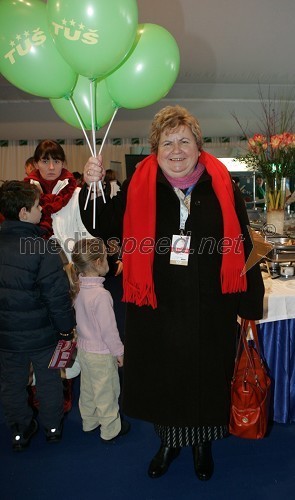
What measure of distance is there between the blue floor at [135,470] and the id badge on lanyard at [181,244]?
0.98 metres

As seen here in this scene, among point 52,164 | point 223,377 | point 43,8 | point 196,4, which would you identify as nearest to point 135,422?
point 223,377

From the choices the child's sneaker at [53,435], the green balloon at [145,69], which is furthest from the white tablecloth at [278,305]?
the child's sneaker at [53,435]

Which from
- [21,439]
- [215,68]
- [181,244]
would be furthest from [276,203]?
[215,68]

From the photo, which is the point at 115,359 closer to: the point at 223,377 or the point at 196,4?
the point at 223,377

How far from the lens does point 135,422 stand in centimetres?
208

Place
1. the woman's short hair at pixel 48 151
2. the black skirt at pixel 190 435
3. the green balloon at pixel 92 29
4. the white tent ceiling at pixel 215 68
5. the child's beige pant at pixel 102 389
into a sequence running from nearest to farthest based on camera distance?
1. the green balloon at pixel 92 29
2. the black skirt at pixel 190 435
3. the child's beige pant at pixel 102 389
4. the woman's short hair at pixel 48 151
5. the white tent ceiling at pixel 215 68

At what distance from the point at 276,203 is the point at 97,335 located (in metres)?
1.55

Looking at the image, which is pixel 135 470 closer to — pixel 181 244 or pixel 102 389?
pixel 102 389

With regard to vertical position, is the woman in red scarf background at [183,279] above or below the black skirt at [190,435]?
above

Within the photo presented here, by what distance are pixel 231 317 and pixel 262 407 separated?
1.31ft

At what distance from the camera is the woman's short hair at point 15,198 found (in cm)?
173

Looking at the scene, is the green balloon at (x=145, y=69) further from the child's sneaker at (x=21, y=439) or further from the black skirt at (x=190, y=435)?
the child's sneaker at (x=21, y=439)

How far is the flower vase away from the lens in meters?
2.56

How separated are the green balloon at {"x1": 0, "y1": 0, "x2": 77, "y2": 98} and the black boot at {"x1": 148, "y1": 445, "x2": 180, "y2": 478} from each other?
164 centimetres
